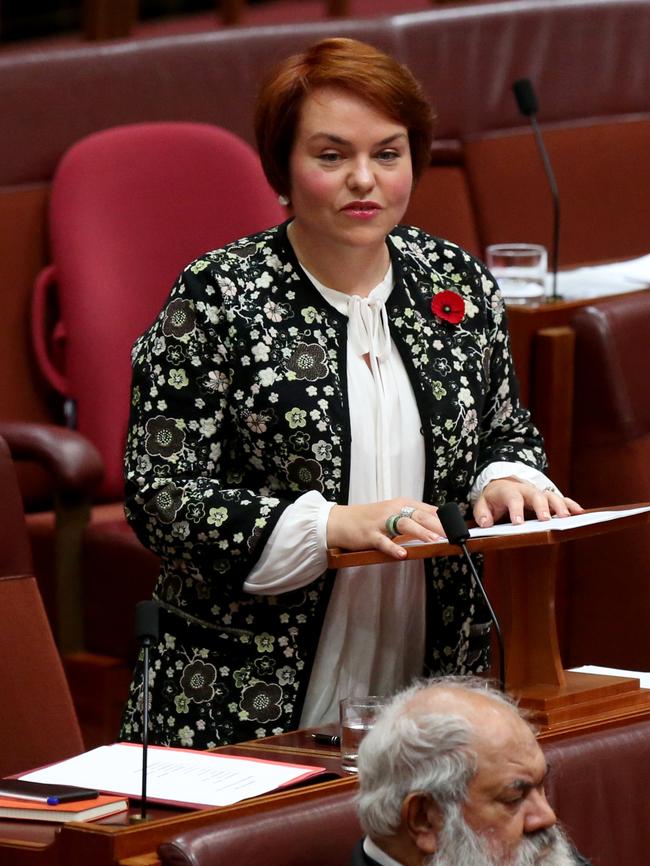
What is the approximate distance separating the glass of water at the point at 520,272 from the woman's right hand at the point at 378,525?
89 centimetres

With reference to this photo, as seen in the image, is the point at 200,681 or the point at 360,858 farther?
the point at 200,681

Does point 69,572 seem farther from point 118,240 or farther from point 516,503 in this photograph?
point 516,503

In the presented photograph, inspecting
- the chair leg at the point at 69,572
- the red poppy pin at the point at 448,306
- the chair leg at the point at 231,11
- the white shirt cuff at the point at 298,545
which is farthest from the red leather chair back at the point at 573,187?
the white shirt cuff at the point at 298,545

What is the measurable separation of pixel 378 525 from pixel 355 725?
0.17m

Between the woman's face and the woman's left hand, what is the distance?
25 cm

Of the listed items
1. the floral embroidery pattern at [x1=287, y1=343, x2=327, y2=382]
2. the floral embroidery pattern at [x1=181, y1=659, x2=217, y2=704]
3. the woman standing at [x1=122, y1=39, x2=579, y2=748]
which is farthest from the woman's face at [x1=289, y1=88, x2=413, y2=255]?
the floral embroidery pattern at [x1=181, y1=659, x2=217, y2=704]

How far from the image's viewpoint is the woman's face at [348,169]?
1.62 m

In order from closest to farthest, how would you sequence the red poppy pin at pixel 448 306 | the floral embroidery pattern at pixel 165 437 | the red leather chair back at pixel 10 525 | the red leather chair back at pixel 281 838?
the red leather chair back at pixel 281 838, the floral embroidery pattern at pixel 165 437, the red poppy pin at pixel 448 306, the red leather chair back at pixel 10 525

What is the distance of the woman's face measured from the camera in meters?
1.62

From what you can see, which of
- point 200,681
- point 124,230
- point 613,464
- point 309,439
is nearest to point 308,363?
point 309,439

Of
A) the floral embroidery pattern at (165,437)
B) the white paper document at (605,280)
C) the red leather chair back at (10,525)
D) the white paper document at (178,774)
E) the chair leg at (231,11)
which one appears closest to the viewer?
the white paper document at (178,774)

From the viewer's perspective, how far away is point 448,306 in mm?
1703

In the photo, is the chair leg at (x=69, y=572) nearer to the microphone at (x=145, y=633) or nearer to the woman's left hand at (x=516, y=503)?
the woman's left hand at (x=516, y=503)

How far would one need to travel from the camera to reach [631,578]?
2275mm
